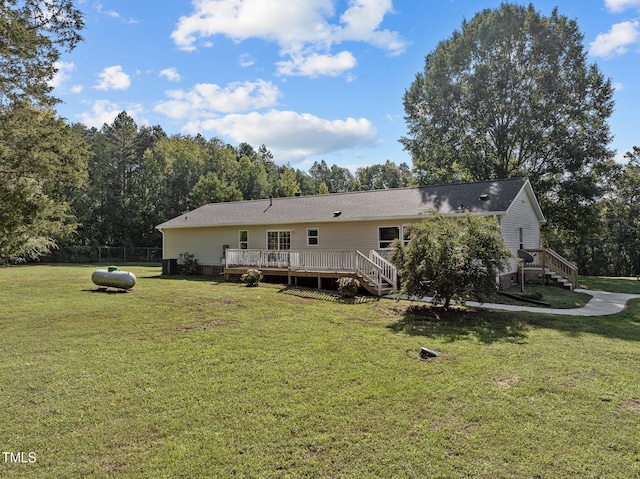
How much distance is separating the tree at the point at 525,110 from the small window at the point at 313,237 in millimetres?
14658

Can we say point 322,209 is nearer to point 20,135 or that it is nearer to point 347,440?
point 20,135

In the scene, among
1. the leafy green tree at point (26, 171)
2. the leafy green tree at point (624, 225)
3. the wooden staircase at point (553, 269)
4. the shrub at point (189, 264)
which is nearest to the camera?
the leafy green tree at point (26, 171)

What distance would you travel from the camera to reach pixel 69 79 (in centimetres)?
1199

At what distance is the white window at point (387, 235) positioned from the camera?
1544 centimetres

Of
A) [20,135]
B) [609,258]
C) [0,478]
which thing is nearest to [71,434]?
[0,478]

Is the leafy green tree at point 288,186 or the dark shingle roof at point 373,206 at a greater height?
the leafy green tree at point 288,186

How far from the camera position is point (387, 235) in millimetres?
15680

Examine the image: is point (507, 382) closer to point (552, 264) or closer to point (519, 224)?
point (519, 224)

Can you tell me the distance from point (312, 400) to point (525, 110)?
26.7m

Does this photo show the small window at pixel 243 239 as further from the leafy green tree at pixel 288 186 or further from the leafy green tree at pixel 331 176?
the leafy green tree at pixel 331 176

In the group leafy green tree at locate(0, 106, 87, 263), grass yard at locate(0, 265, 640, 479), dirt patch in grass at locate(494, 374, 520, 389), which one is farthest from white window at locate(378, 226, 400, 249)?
leafy green tree at locate(0, 106, 87, 263)

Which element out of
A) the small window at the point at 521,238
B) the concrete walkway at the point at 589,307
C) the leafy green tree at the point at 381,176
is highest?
the leafy green tree at the point at 381,176

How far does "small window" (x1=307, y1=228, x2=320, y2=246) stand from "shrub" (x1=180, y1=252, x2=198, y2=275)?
7.04 m

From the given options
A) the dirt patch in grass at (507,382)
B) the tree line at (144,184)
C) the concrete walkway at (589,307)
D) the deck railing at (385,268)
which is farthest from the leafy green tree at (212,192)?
the dirt patch in grass at (507,382)
